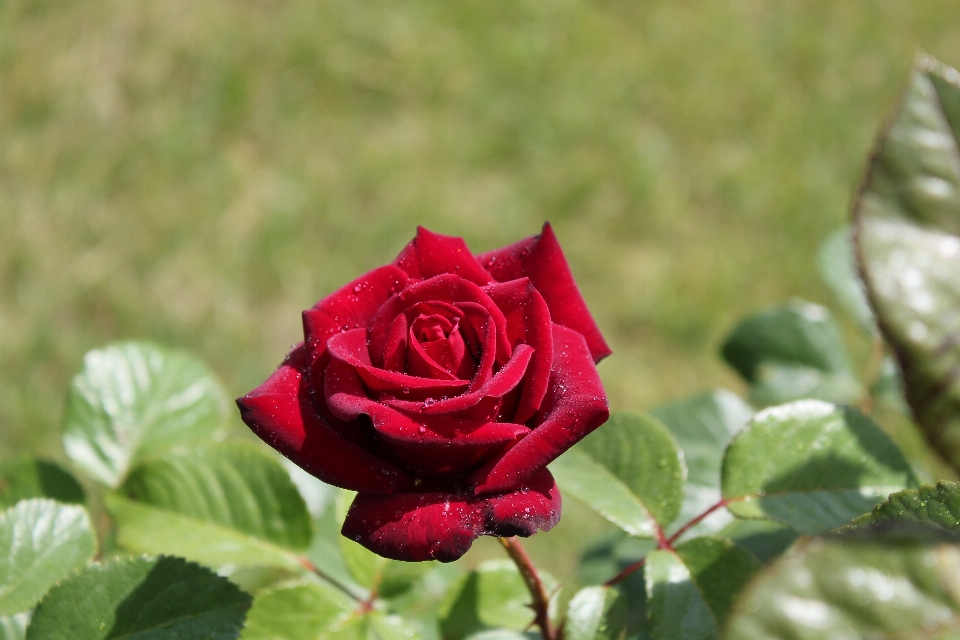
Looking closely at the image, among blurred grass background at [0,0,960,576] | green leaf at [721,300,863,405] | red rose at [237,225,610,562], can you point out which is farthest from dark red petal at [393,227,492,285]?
blurred grass background at [0,0,960,576]

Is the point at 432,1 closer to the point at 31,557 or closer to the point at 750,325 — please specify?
the point at 750,325

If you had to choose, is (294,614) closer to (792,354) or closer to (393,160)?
(792,354)

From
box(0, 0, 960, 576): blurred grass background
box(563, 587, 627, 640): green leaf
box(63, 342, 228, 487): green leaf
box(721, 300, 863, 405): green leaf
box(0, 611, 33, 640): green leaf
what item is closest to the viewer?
box(563, 587, 627, 640): green leaf

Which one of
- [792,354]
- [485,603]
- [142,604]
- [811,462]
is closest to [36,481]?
[142,604]

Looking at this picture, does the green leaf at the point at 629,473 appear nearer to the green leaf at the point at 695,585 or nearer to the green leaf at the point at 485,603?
the green leaf at the point at 695,585

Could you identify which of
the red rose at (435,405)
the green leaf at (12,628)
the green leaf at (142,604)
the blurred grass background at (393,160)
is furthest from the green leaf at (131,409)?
the blurred grass background at (393,160)

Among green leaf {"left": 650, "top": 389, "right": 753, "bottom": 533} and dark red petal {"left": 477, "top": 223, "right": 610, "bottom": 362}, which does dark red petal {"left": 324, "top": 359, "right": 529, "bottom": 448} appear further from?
green leaf {"left": 650, "top": 389, "right": 753, "bottom": 533}
